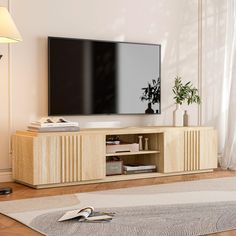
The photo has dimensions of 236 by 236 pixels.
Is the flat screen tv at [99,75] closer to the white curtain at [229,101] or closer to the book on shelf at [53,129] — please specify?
the book on shelf at [53,129]

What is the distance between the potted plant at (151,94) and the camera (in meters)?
5.79

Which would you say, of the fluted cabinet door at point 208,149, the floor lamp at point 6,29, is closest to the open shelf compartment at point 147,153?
the fluted cabinet door at point 208,149

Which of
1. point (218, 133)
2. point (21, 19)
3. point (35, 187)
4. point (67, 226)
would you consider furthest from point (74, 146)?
point (218, 133)

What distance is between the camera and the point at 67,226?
3.11 meters

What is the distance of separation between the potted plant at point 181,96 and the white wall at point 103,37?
173 millimetres

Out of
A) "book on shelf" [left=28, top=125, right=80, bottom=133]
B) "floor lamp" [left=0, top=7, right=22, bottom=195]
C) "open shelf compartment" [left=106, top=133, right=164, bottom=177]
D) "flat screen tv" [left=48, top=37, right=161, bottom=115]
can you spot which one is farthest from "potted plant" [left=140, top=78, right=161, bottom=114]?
"floor lamp" [left=0, top=7, right=22, bottom=195]

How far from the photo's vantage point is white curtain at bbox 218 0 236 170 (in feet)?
20.1

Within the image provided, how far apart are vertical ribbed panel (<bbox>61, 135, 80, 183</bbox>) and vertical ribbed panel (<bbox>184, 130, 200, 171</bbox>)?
4.38ft

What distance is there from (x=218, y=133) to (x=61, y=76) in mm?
2202

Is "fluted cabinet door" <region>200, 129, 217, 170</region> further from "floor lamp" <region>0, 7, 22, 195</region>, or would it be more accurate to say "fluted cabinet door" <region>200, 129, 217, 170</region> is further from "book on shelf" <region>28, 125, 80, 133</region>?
"floor lamp" <region>0, 7, 22, 195</region>

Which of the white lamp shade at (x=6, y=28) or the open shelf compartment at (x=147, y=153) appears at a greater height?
the white lamp shade at (x=6, y=28)

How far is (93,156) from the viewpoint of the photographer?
16.1 ft

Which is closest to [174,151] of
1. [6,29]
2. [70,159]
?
[70,159]

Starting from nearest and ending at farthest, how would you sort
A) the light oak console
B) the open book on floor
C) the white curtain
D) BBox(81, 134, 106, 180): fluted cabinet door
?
the open book on floor → the light oak console → BBox(81, 134, 106, 180): fluted cabinet door → the white curtain
